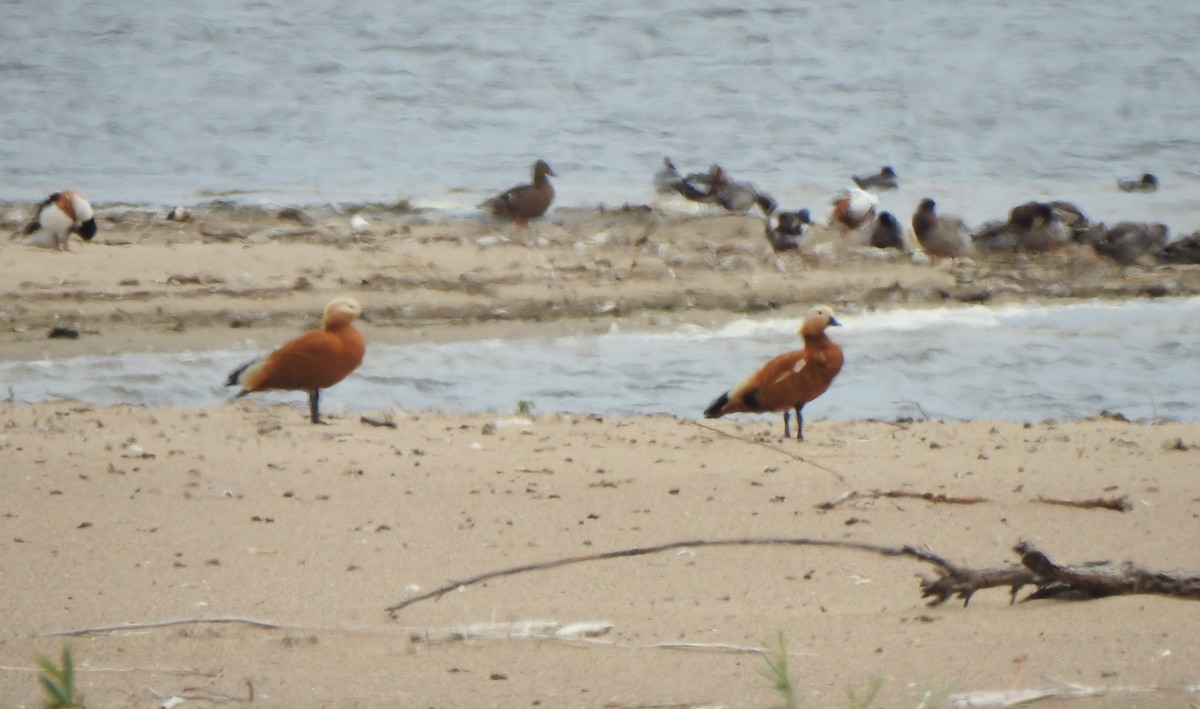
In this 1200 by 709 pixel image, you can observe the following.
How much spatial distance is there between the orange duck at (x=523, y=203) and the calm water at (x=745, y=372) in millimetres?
3320

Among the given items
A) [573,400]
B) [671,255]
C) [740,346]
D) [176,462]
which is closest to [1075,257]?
[671,255]

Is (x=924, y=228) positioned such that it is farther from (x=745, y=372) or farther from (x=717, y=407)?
(x=717, y=407)

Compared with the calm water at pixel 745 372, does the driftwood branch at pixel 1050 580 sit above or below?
above

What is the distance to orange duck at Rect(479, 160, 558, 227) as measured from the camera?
14.0m

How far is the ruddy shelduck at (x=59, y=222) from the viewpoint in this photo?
475 inches

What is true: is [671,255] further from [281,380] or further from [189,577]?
[189,577]

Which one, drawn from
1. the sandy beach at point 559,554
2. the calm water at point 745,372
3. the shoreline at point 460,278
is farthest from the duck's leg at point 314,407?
the shoreline at point 460,278

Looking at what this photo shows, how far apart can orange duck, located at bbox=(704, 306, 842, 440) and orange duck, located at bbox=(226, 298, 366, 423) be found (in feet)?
5.77

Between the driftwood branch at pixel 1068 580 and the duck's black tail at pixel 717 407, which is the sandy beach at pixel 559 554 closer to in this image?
the driftwood branch at pixel 1068 580

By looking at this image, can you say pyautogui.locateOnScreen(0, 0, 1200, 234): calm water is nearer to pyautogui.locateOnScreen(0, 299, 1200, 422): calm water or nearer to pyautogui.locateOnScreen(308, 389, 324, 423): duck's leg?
pyautogui.locateOnScreen(0, 299, 1200, 422): calm water

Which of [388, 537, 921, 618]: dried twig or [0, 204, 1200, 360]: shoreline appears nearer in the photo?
[388, 537, 921, 618]: dried twig

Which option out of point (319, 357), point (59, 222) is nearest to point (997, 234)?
point (59, 222)

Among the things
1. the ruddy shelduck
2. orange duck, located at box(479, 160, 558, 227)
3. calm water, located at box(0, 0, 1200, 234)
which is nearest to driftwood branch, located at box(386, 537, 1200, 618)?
the ruddy shelduck

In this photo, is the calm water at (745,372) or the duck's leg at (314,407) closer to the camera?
the duck's leg at (314,407)
